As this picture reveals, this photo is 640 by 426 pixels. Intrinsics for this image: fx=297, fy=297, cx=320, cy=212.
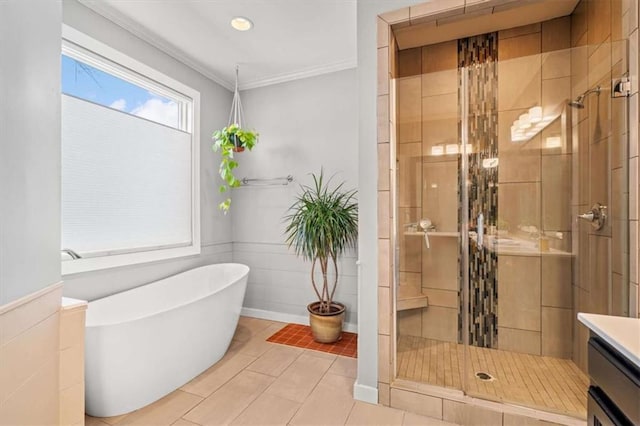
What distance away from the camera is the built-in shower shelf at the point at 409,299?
213 centimetres

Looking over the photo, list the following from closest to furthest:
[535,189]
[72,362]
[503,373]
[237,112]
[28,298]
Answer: [28,298] < [72,362] < [503,373] < [535,189] < [237,112]

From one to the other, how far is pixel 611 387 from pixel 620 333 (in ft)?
0.50

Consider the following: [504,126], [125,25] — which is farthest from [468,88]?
[125,25]

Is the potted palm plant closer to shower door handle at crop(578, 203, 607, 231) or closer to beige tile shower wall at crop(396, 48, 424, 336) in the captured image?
beige tile shower wall at crop(396, 48, 424, 336)

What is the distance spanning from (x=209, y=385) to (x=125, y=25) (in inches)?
110

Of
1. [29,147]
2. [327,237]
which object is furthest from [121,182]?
[327,237]

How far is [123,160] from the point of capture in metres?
2.46

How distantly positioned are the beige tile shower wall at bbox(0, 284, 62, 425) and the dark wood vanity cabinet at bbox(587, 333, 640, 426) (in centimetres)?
179

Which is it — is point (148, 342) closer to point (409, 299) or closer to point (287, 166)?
point (409, 299)

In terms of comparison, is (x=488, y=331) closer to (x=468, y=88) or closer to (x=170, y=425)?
(x=468, y=88)

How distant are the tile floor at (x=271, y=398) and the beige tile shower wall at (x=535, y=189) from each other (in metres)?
1.15

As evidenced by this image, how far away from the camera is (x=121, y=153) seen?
2.44 m

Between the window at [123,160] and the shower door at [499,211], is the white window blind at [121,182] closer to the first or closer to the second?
the window at [123,160]

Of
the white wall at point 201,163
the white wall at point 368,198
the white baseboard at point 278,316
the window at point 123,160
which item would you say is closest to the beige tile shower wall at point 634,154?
the white wall at point 368,198
